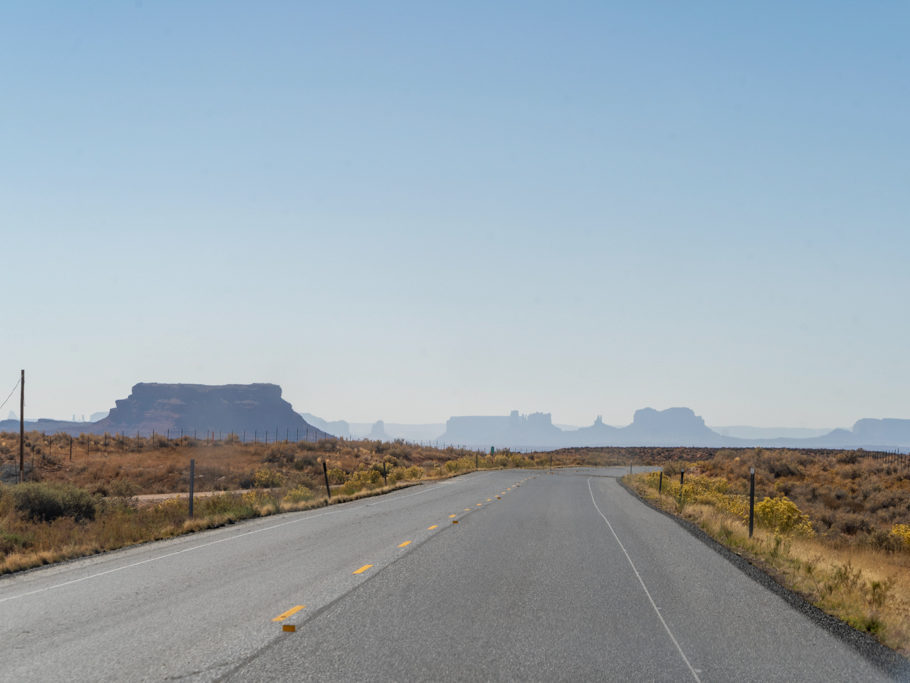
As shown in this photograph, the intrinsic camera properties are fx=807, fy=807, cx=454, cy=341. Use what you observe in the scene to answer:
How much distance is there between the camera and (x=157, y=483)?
54.5 m

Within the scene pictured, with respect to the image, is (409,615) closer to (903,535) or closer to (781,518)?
(781,518)

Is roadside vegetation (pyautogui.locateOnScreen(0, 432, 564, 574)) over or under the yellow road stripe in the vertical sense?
under

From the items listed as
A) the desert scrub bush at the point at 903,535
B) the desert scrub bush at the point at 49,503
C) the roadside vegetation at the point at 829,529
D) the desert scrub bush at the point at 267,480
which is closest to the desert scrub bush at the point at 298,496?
the desert scrub bush at the point at 49,503

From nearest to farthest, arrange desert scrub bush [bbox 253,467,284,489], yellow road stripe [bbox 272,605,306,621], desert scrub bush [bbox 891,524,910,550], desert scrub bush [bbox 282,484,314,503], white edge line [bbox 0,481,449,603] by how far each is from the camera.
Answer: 1. yellow road stripe [bbox 272,605,306,621]
2. white edge line [bbox 0,481,449,603]
3. desert scrub bush [bbox 891,524,910,550]
4. desert scrub bush [bbox 282,484,314,503]
5. desert scrub bush [bbox 253,467,284,489]

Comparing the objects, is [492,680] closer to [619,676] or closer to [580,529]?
[619,676]

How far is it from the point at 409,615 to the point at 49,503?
18.6 metres

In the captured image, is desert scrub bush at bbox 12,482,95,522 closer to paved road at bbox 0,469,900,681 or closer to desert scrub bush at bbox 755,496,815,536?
paved road at bbox 0,469,900,681

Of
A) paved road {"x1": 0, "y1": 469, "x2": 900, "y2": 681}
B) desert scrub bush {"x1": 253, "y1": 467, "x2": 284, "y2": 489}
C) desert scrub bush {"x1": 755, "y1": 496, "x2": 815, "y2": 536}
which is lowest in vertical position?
desert scrub bush {"x1": 253, "y1": 467, "x2": 284, "y2": 489}

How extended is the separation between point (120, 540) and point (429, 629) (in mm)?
11962

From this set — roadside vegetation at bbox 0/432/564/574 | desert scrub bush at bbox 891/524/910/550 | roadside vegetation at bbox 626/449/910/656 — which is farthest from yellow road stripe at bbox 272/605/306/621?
desert scrub bush at bbox 891/524/910/550

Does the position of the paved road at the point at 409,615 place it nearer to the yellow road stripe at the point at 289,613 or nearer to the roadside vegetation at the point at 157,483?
the yellow road stripe at the point at 289,613

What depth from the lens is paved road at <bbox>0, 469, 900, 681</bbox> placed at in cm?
752

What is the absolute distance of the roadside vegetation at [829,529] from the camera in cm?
1155

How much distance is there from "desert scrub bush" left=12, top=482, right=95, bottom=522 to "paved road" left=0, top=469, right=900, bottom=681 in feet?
29.5
